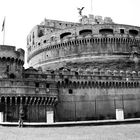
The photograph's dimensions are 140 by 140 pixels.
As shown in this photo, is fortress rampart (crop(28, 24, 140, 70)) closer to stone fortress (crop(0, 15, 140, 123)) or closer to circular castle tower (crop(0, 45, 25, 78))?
stone fortress (crop(0, 15, 140, 123))

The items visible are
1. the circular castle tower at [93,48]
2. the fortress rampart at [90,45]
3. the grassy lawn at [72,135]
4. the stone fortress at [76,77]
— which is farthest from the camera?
the fortress rampart at [90,45]

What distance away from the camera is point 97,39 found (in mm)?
39844

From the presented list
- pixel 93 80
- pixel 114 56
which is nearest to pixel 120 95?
pixel 93 80

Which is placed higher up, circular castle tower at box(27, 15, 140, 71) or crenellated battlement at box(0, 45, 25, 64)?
circular castle tower at box(27, 15, 140, 71)

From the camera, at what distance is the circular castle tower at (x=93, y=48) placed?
38469mm

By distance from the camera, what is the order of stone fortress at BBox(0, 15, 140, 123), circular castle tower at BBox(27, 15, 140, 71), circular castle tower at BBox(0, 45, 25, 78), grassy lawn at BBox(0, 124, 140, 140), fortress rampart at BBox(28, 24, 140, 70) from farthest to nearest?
fortress rampart at BBox(28, 24, 140, 70)
circular castle tower at BBox(27, 15, 140, 71)
circular castle tower at BBox(0, 45, 25, 78)
stone fortress at BBox(0, 15, 140, 123)
grassy lawn at BBox(0, 124, 140, 140)

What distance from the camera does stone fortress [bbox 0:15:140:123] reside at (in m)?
22.8

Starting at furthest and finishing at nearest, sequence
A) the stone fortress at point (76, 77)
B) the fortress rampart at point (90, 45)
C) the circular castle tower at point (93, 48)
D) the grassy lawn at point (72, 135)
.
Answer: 1. the fortress rampart at point (90, 45)
2. the circular castle tower at point (93, 48)
3. the stone fortress at point (76, 77)
4. the grassy lawn at point (72, 135)

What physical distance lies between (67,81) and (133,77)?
1012 centimetres

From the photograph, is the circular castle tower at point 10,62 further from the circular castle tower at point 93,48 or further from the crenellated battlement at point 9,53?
the circular castle tower at point 93,48

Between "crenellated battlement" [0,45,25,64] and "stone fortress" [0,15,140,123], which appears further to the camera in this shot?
"crenellated battlement" [0,45,25,64]

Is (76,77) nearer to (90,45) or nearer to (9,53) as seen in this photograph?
(9,53)

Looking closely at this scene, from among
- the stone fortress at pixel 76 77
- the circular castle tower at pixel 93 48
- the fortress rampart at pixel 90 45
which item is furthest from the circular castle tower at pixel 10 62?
the fortress rampart at pixel 90 45

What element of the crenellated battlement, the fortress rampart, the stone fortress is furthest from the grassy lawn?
the fortress rampart
